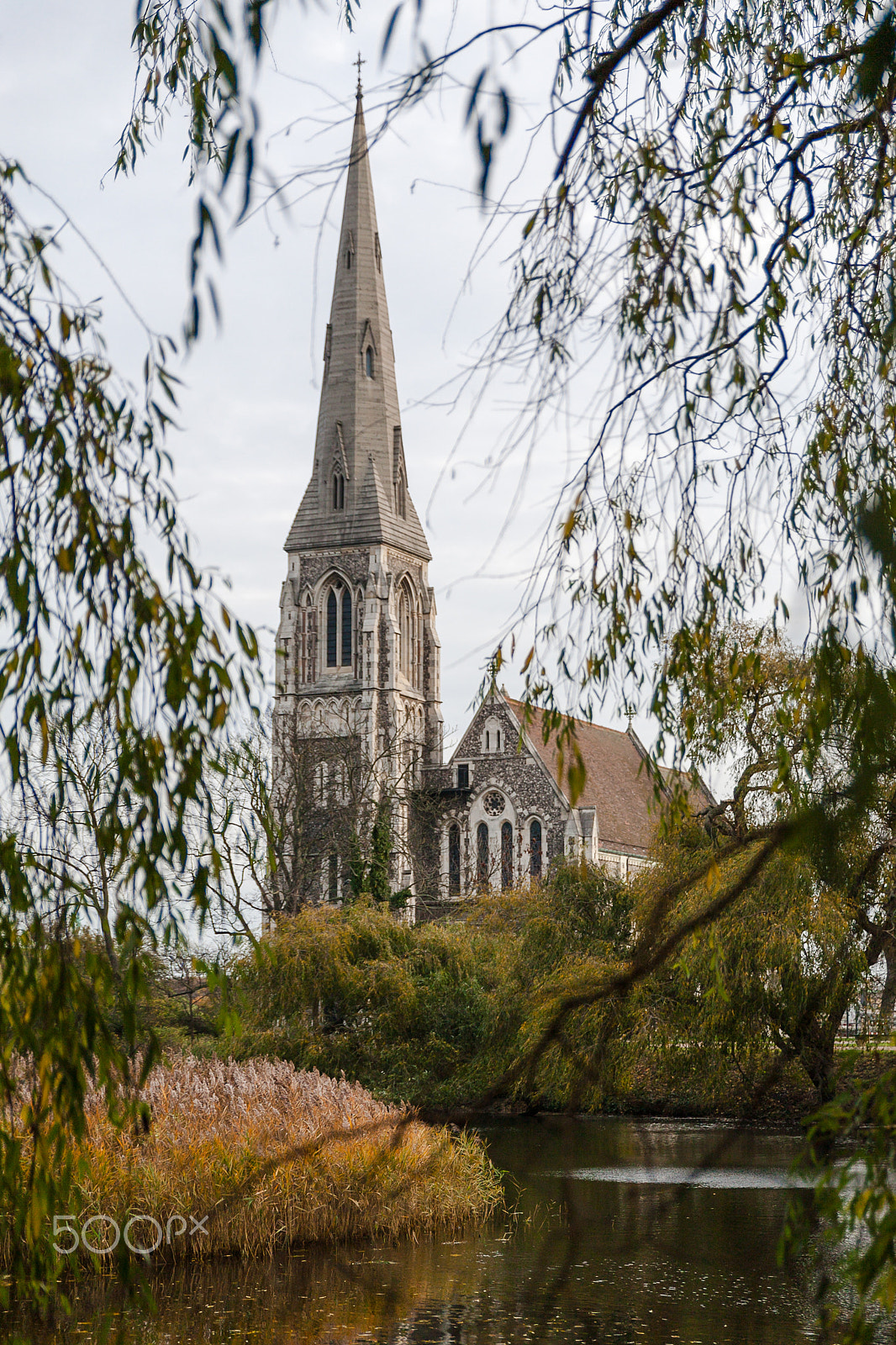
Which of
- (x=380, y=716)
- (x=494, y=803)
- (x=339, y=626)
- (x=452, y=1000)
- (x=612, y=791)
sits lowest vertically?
(x=452, y=1000)

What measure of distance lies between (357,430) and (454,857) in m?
14.5

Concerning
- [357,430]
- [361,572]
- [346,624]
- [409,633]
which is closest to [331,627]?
[346,624]

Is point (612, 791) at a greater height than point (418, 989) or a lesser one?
greater

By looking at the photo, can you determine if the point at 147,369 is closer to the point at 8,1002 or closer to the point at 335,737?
the point at 8,1002

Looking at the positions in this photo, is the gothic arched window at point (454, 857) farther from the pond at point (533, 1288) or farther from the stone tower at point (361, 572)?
the pond at point (533, 1288)

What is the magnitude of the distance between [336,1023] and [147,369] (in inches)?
756

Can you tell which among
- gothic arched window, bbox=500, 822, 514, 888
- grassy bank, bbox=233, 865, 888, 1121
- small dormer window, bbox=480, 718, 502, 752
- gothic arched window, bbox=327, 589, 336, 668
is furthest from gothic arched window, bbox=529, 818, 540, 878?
grassy bank, bbox=233, 865, 888, 1121

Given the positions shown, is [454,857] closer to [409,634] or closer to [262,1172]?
[409,634]

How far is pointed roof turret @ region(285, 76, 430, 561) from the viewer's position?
159ft

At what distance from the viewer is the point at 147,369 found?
12.6 feet

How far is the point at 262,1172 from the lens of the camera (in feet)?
37.0

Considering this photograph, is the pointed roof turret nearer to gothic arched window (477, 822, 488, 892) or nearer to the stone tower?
the stone tower

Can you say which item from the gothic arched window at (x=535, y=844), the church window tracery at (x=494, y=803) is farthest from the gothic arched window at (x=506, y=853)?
the gothic arched window at (x=535, y=844)

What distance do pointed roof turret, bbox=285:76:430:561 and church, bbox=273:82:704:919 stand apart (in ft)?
0.20
